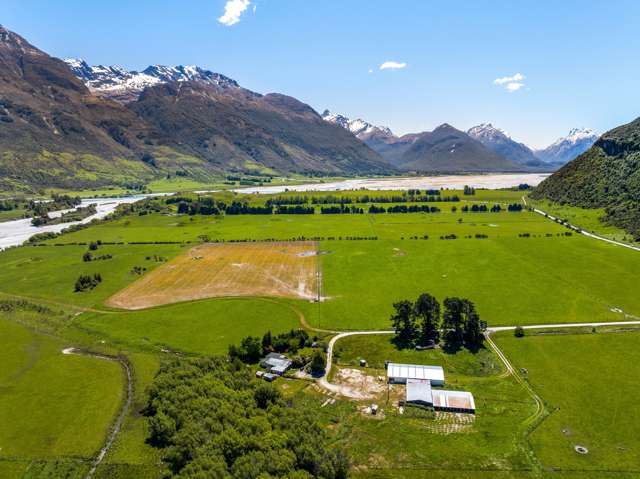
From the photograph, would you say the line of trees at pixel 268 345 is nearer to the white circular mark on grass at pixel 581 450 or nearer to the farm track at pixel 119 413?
the farm track at pixel 119 413

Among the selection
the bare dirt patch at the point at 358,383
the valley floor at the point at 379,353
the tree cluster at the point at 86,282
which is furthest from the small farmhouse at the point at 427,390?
the tree cluster at the point at 86,282

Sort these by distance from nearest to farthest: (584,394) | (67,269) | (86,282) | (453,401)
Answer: (453,401) < (584,394) < (86,282) < (67,269)

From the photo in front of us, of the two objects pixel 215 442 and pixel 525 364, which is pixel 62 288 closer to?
pixel 215 442

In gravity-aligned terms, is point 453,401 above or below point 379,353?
below

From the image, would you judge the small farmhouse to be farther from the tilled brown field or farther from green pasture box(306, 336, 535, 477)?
the tilled brown field

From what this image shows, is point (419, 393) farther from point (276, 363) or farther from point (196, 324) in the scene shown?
point (196, 324)

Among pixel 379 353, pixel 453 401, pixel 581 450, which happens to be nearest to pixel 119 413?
pixel 379 353

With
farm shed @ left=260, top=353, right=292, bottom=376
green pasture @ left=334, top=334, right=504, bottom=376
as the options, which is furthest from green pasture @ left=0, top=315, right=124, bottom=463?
green pasture @ left=334, top=334, right=504, bottom=376

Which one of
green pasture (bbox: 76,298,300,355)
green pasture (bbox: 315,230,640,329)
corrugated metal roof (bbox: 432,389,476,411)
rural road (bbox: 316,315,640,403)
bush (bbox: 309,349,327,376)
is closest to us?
corrugated metal roof (bbox: 432,389,476,411)
